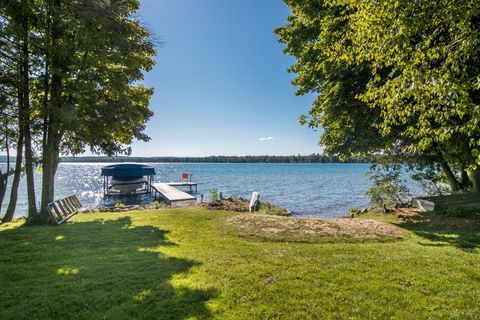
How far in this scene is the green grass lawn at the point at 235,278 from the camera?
14.3ft

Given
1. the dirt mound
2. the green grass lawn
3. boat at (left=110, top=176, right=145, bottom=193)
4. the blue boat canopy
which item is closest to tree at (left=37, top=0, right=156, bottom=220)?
the green grass lawn

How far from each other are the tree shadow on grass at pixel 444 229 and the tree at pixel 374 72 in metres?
2.00

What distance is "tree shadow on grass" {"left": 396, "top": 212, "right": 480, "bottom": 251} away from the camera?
817cm

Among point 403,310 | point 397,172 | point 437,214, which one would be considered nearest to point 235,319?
point 403,310

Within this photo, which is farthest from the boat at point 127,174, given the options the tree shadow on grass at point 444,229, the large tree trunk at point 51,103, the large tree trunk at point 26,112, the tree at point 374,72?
the tree shadow on grass at point 444,229

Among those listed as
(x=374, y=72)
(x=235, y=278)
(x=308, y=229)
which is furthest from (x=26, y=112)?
(x=374, y=72)

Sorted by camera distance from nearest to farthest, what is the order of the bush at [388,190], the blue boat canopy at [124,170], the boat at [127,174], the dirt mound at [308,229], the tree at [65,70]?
the dirt mound at [308,229], the tree at [65,70], the bush at [388,190], the blue boat canopy at [124,170], the boat at [127,174]

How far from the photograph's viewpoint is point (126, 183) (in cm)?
3559

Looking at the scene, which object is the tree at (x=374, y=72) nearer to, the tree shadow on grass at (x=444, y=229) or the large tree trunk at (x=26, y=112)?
the tree shadow on grass at (x=444, y=229)

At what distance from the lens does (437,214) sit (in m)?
12.2

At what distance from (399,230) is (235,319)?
779cm

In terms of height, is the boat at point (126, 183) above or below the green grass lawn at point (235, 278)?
below

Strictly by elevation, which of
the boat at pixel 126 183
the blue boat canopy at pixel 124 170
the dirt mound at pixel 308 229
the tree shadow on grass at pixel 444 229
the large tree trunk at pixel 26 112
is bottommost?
the boat at pixel 126 183

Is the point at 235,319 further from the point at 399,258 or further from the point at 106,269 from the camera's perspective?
the point at 399,258
